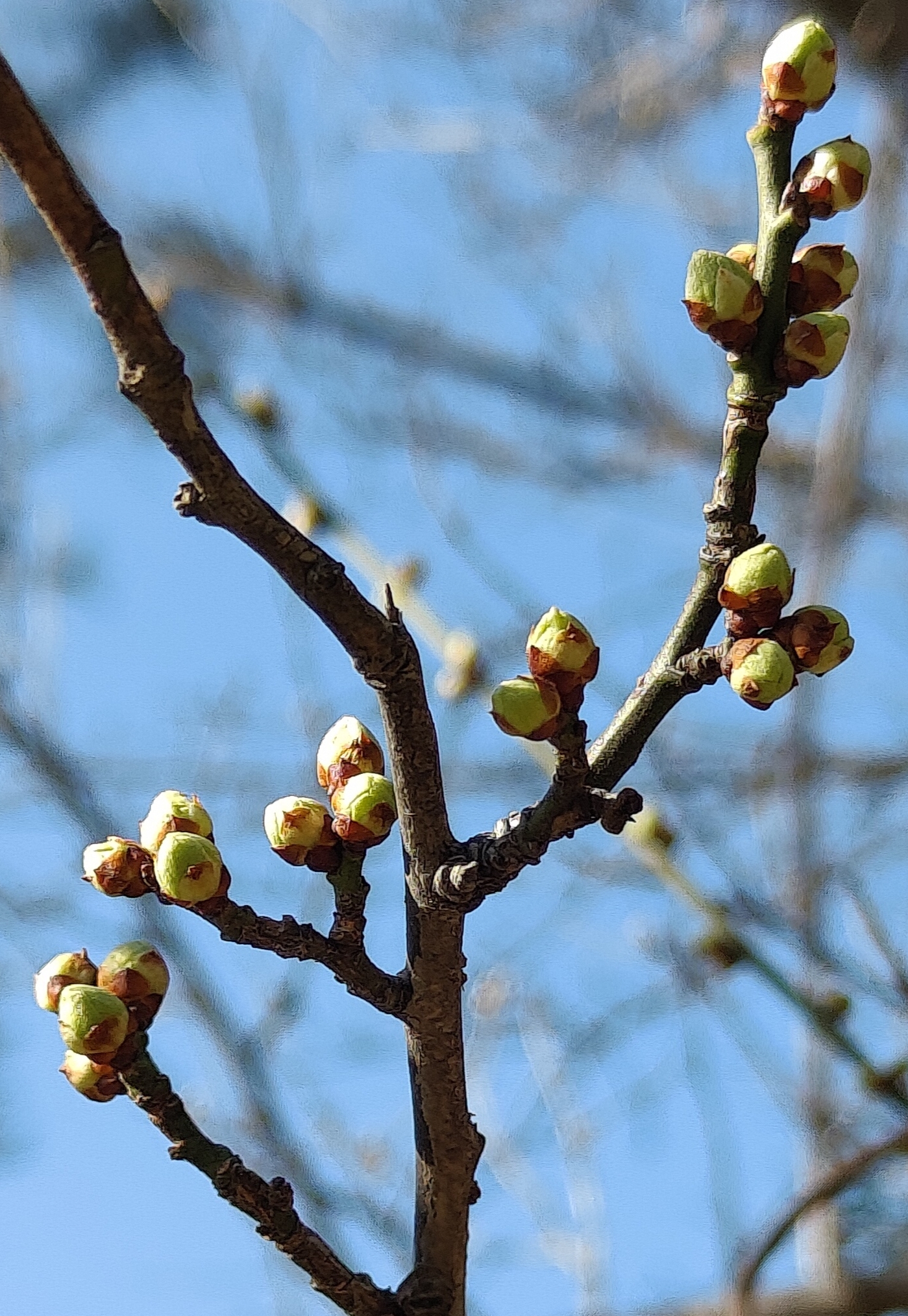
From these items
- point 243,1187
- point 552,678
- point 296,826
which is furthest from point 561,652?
point 243,1187

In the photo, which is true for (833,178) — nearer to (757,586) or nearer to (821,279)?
A: (821,279)

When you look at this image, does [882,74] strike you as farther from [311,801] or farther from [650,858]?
[311,801]

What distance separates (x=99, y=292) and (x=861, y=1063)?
4.20 ft

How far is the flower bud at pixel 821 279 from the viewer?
99 cm

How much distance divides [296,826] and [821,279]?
1.92 feet

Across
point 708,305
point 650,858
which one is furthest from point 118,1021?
point 650,858

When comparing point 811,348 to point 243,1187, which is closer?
point 811,348

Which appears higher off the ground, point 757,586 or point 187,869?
point 757,586

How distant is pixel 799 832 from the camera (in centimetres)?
305

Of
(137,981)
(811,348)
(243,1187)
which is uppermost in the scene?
(811,348)

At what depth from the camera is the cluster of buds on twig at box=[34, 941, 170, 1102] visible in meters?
1.04

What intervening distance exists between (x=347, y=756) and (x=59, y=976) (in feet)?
1.01

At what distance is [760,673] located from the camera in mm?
943

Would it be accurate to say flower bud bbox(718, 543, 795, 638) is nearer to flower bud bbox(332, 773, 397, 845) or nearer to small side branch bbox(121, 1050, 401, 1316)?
flower bud bbox(332, 773, 397, 845)
